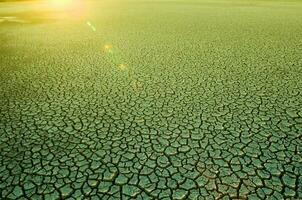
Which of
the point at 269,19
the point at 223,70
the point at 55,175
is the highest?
the point at 269,19

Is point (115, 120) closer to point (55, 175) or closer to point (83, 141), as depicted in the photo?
point (83, 141)

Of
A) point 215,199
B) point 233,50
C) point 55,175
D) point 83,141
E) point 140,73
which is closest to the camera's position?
point 215,199

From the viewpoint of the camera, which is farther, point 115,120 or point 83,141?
point 115,120

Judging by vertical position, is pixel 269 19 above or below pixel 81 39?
Answer: above

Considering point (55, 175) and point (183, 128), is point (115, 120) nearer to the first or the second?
point (183, 128)

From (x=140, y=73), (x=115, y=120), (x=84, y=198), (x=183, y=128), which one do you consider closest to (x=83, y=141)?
(x=115, y=120)

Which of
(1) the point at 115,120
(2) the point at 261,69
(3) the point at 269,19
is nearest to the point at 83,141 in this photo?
(1) the point at 115,120

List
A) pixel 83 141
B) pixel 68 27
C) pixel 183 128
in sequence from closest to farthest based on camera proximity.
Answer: pixel 83 141 < pixel 183 128 < pixel 68 27
